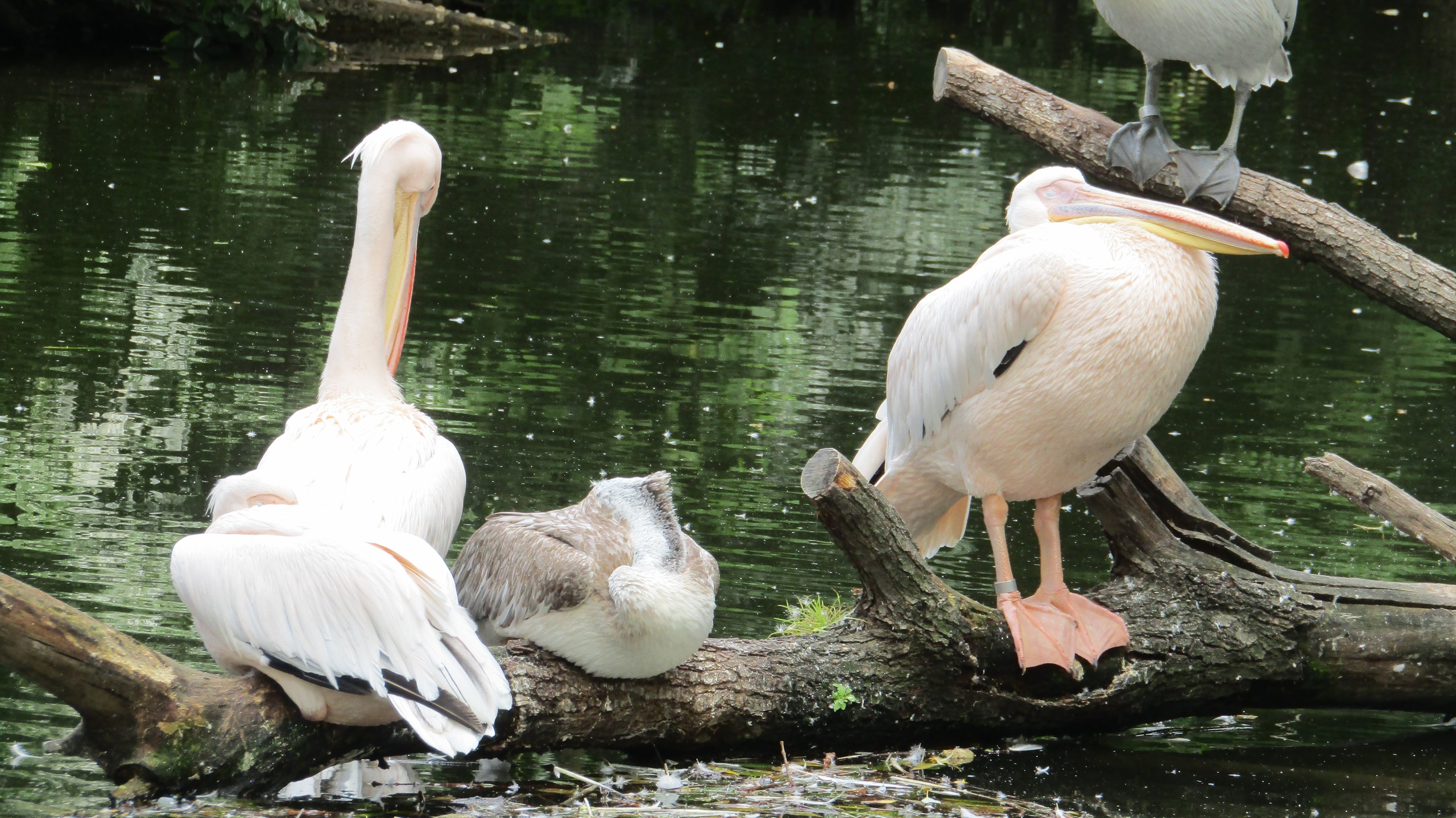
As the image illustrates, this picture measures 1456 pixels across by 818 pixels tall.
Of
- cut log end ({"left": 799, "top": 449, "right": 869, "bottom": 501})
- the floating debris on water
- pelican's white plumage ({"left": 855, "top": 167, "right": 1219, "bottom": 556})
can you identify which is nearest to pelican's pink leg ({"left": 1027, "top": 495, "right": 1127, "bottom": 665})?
pelican's white plumage ({"left": 855, "top": 167, "right": 1219, "bottom": 556})

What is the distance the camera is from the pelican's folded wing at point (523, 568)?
336cm

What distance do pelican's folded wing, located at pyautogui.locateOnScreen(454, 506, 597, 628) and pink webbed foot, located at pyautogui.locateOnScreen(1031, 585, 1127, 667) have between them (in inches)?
46.7

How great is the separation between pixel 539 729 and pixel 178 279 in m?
5.55

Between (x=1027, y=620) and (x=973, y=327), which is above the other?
(x=973, y=327)

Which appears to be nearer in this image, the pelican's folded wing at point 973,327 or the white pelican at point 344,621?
the white pelican at point 344,621

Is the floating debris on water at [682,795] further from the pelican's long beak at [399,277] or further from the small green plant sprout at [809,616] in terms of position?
the pelican's long beak at [399,277]

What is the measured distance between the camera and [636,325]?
805 cm

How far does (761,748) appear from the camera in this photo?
368 centimetres

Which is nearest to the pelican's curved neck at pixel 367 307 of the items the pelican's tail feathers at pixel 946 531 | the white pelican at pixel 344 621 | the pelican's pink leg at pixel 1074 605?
the white pelican at pixel 344 621

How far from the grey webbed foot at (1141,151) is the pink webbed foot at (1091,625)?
1213 millimetres

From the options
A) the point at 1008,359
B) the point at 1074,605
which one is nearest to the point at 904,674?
the point at 1074,605

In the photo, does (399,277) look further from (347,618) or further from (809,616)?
(809,616)

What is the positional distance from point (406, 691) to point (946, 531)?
181 cm

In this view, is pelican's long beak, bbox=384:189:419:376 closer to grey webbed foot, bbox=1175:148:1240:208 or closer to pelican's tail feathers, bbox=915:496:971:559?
pelican's tail feathers, bbox=915:496:971:559
